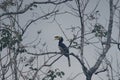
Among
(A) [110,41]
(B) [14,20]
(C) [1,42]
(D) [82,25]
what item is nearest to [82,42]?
(D) [82,25]

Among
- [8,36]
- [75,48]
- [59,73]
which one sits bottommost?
[59,73]

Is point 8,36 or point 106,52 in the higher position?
point 8,36

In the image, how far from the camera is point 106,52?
977 cm

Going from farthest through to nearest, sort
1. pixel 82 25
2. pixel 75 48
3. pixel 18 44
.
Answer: pixel 82 25 < pixel 75 48 < pixel 18 44

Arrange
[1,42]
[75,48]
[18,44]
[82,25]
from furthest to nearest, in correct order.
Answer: [82,25] < [75,48] < [18,44] < [1,42]

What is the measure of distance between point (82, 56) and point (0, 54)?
267 cm

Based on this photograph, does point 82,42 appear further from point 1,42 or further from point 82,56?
point 1,42

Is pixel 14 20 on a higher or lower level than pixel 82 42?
higher

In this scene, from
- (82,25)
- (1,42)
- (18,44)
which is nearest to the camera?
(1,42)

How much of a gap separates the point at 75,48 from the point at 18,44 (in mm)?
1977

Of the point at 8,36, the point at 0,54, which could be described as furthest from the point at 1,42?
the point at 0,54

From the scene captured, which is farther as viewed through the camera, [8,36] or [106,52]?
[106,52]

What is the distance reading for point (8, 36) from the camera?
8.68 metres

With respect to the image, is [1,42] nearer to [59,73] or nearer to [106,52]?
[59,73]
